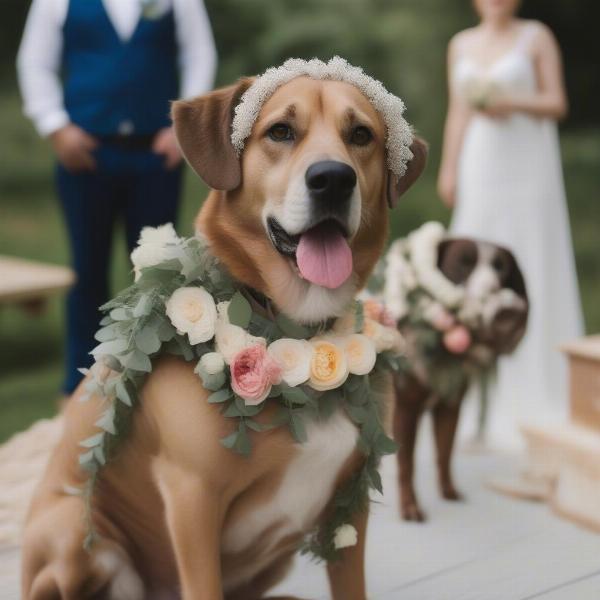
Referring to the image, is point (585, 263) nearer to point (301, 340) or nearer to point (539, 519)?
point (539, 519)

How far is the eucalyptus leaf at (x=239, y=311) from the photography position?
5.85ft

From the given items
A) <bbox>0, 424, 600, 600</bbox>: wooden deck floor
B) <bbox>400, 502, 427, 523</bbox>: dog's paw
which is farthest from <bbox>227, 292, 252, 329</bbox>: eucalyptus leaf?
<bbox>400, 502, 427, 523</bbox>: dog's paw

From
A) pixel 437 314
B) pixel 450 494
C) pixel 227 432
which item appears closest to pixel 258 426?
pixel 227 432

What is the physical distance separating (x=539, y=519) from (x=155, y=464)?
5.26 feet

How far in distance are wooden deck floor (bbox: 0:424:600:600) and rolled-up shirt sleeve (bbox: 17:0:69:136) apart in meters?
1.68

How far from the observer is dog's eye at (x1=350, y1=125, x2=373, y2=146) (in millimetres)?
1799

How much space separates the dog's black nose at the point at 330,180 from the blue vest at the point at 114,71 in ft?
6.29

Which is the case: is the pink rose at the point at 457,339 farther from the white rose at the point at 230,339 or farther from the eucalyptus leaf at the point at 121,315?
the eucalyptus leaf at the point at 121,315

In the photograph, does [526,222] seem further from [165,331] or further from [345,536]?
[165,331]

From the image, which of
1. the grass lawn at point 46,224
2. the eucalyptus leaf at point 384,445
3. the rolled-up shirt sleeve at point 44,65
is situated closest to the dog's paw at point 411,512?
the eucalyptus leaf at point 384,445

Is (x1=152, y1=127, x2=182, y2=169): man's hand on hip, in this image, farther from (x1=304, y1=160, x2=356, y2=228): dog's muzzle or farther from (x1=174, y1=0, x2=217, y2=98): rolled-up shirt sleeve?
(x1=304, y1=160, x2=356, y2=228): dog's muzzle

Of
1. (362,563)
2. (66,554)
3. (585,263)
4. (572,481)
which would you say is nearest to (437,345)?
(572,481)

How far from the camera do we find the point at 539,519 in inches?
115

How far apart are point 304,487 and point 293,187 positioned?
588mm
